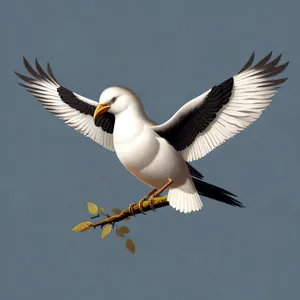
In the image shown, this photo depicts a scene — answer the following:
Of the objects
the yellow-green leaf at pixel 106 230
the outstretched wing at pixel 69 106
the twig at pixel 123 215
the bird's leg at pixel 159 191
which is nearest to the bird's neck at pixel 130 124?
the outstretched wing at pixel 69 106

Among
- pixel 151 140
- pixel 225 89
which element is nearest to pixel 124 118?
pixel 151 140

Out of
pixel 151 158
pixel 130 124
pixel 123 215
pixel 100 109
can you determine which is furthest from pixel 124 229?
pixel 100 109

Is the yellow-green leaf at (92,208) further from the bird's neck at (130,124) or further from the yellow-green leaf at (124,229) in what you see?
the bird's neck at (130,124)

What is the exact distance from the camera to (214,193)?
7137 mm

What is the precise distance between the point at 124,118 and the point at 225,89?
82 centimetres

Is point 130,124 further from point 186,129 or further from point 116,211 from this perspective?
point 116,211

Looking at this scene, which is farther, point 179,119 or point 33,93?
point 33,93

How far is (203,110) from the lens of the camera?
6.81m

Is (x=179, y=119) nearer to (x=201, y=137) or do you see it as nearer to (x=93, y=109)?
(x=201, y=137)

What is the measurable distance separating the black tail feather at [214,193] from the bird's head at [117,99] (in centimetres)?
79

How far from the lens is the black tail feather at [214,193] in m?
7.08

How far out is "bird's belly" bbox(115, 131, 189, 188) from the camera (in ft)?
22.5

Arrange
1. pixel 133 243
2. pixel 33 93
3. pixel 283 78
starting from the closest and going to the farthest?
pixel 283 78, pixel 133 243, pixel 33 93

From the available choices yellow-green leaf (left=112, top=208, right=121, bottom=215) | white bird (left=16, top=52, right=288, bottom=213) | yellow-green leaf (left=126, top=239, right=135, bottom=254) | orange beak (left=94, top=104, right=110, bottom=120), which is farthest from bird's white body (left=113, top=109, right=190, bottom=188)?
yellow-green leaf (left=126, top=239, right=135, bottom=254)
